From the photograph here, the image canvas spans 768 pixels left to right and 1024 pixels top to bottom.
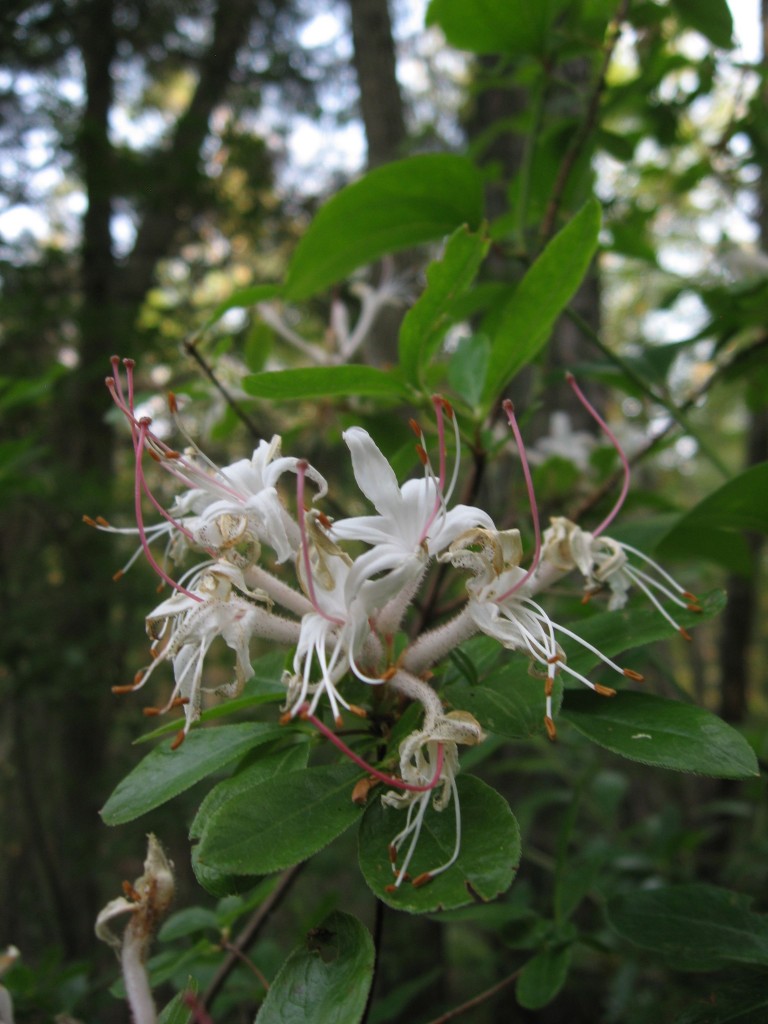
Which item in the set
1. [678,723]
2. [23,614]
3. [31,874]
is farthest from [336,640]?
[31,874]

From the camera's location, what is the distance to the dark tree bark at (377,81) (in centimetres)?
203

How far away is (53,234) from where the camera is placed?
3.71m

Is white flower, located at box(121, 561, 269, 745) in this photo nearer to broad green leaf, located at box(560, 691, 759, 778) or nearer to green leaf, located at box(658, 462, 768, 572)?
broad green leaf, located at box(560, 691, 759, 778)

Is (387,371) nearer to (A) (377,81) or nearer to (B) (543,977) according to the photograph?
(B) (543,977)

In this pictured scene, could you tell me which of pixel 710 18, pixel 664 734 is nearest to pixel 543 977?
pixel 664 734

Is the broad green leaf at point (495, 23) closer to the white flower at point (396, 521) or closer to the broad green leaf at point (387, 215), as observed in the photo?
the broad green leaf at point (387, 215)

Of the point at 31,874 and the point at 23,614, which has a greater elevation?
the point at 23,614

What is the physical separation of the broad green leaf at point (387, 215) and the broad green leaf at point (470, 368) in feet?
0.61

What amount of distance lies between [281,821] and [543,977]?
1.72 ft

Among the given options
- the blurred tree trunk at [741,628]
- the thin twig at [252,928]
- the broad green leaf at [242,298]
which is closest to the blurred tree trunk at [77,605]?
the thin twig at [252,928]

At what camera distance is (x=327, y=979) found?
1.80 feet

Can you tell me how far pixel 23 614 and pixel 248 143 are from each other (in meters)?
2.38

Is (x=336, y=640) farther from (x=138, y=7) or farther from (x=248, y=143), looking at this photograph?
(x=138, y=7)

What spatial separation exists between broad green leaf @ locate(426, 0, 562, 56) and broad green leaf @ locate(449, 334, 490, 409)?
42 cm
